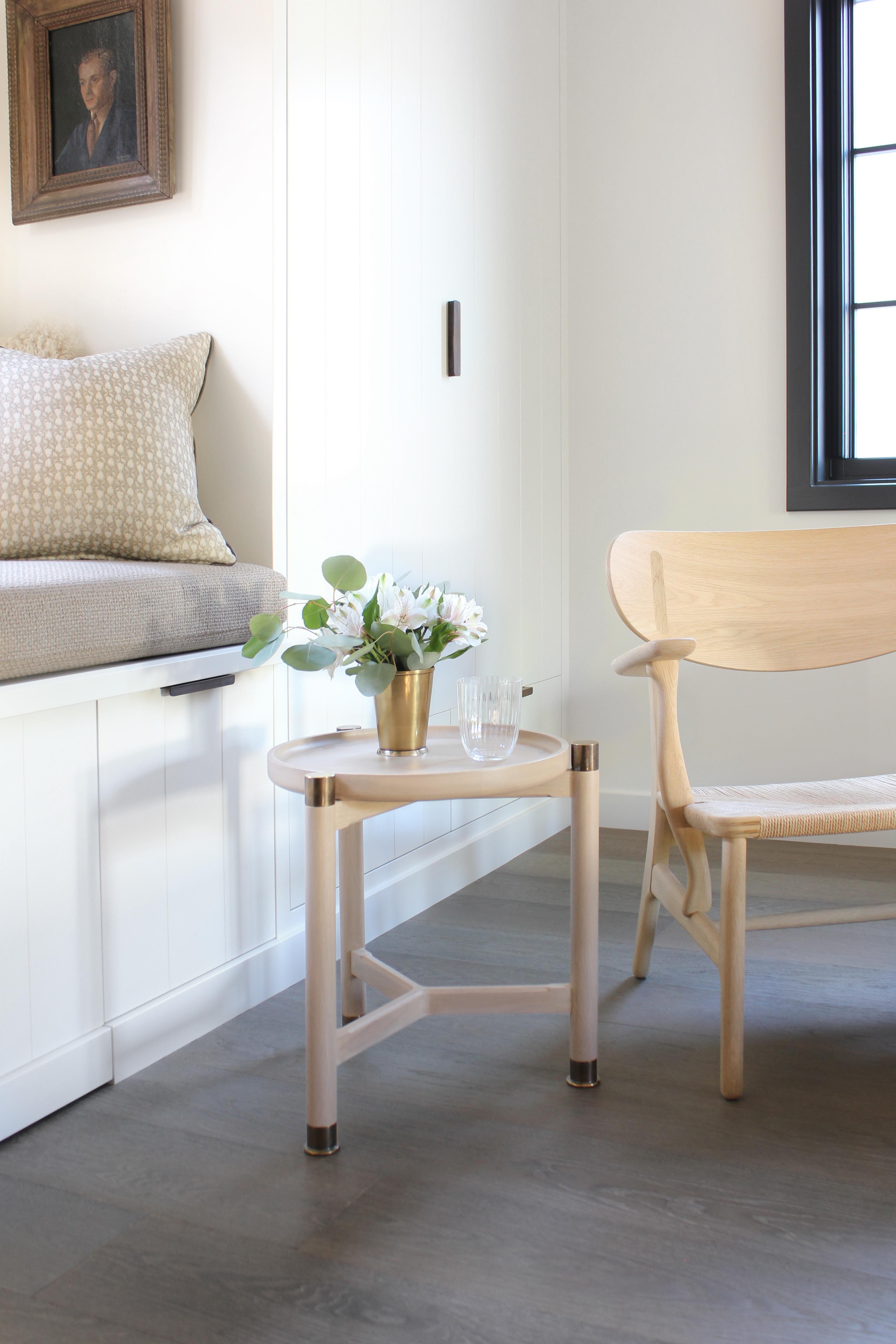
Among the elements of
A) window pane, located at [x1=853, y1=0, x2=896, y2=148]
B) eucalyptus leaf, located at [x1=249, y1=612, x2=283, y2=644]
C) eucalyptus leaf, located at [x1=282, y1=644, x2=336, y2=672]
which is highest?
window pane, located at [x1=853, y1=0, x2=896, y2=148]

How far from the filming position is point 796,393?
2762 millimetres

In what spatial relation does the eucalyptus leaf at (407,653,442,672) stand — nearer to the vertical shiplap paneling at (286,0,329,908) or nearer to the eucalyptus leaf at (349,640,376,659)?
the eucalyptus leaf at (349,640,376,659)

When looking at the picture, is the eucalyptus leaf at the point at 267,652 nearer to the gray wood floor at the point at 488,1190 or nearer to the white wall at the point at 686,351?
the gray wood floor at the point at 488,1190

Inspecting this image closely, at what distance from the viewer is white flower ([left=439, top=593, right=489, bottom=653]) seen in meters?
1.55

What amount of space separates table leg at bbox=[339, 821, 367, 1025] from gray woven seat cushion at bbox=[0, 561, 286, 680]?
0.37m

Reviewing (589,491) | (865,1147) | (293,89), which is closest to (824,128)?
(589,491)

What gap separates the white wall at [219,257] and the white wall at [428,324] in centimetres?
6

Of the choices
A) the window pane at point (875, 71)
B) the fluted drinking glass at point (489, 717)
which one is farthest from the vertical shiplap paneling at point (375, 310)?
the window pane at point (875, 71)

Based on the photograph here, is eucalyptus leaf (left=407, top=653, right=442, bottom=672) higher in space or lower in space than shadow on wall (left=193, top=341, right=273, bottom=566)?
lower

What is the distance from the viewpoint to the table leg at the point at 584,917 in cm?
148

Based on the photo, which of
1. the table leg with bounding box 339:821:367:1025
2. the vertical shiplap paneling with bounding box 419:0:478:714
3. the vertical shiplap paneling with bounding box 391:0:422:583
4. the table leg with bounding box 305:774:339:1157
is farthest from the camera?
the vertical shiplap paneling with bounding box 419:0:478:714

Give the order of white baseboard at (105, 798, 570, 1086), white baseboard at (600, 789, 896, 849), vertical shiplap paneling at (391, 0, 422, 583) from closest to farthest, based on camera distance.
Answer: white baseboard at (105, 798, 570, 1086), vertical shiplap paneling at (391, 0, 422, 583), white baseboard at (600, 789, 896, 849)

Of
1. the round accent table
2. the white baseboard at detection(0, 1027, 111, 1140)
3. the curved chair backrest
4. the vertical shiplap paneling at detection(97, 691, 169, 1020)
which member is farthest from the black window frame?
the white baseboard at detection(0, 1027, 111, 1140)

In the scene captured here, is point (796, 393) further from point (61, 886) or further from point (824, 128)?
point (61, 886)
